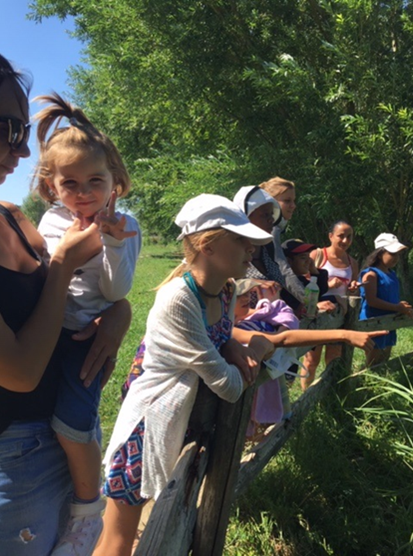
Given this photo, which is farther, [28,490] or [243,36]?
[243,36]

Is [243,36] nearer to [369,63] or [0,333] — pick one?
[369,63]

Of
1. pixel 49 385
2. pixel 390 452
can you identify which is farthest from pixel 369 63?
pixel 49 385

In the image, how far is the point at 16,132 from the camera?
1102mm

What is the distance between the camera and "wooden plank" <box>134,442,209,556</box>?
1.34 meters

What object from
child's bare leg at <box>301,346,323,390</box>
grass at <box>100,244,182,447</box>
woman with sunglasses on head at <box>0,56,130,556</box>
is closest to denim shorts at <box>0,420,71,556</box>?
woman with sunglasses on head at <box>0,56,130,556</box>

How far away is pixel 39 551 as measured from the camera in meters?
1.23

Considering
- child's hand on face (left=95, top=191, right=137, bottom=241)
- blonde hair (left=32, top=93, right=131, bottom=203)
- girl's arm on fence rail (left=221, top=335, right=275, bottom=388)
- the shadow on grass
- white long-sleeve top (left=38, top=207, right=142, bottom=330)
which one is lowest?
the shadow on grass

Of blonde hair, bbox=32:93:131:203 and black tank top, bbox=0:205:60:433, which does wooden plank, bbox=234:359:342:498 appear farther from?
blonde hair, bbox=32:93:131:203

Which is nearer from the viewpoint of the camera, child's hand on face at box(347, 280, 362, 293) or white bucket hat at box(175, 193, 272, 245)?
white bucket hat at box(175, 193, 272, 245)

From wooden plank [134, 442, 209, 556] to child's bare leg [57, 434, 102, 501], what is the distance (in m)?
0.19

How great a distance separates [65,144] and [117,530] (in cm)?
156

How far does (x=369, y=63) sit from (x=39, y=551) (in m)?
9.81

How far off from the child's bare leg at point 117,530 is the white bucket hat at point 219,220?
119 centimetres

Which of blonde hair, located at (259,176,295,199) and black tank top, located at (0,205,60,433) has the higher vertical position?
black tank top, located at (0,205,60,433)
